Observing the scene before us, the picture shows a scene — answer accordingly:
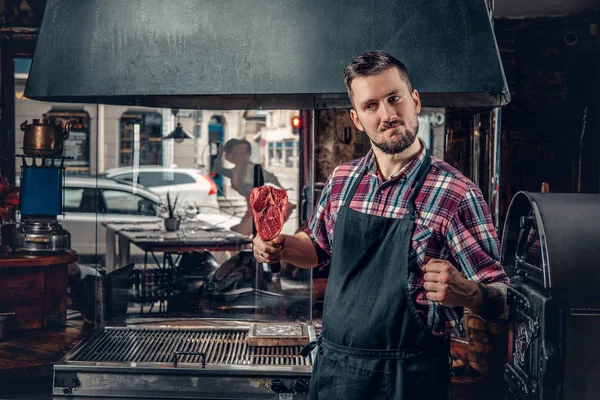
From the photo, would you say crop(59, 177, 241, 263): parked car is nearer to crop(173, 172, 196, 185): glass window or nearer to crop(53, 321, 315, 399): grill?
crop(173, 172, 196, 185): glass window

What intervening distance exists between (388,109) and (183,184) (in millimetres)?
2816

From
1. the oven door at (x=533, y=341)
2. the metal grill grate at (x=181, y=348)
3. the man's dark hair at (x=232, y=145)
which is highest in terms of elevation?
the man's dark hair at (x=232, y=145)

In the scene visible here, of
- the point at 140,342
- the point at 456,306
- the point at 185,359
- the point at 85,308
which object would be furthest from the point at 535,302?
the point at 85,308

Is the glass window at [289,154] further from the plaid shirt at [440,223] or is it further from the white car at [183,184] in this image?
the plaid shirt at [440,223]

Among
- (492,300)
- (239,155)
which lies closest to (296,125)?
(239,155)

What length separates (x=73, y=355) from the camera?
3.30 metres

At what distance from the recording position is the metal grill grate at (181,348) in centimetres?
330

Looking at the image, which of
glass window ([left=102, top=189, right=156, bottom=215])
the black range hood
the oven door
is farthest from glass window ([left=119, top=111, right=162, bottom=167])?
the oven door

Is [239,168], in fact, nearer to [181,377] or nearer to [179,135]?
[179,135]

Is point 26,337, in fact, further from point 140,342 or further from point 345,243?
point 345,243

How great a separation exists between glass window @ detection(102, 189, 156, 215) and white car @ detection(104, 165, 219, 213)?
18cm

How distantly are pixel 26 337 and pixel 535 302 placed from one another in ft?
12.7

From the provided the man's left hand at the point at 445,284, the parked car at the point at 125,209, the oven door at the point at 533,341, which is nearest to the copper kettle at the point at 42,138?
the parked car at the point at 125,209

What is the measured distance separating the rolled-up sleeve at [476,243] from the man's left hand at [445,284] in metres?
0.14
